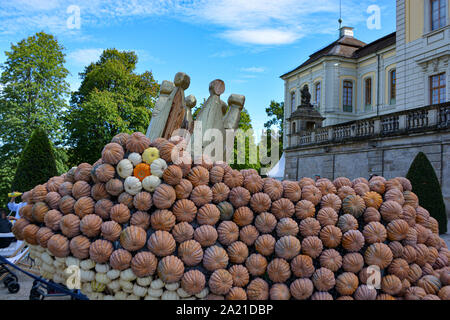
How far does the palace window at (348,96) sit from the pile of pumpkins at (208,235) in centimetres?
3075

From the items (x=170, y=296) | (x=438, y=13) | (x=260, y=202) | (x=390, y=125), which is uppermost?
(x=438, y=13)

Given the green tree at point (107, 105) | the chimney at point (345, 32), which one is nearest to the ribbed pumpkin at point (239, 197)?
the green tree at point (107, 105)

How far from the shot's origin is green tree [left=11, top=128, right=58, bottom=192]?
12.5m

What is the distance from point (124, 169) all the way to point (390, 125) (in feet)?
48.2

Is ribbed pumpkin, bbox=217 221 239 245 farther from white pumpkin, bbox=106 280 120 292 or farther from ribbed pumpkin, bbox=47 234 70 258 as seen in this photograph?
ribbed pumpkin, bbox=47 234 70 258

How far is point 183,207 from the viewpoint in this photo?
2420mm

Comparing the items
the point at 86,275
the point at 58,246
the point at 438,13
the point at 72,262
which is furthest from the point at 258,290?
the point at 438,13

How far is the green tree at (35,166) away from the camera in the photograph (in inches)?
494

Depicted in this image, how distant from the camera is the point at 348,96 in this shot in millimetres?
31703

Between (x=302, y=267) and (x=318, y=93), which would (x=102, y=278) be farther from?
(x=318, y=93)

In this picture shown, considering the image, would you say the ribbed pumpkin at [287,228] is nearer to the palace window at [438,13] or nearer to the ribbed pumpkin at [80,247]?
the ribbed pumpkin at [80,247]

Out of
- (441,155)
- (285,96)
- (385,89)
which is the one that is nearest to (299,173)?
(441,155)
